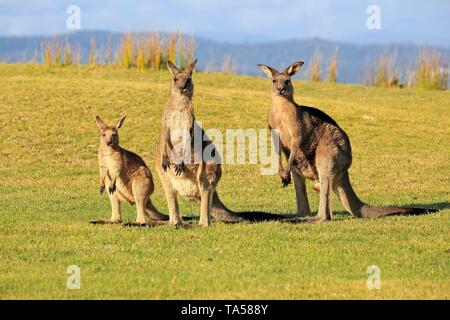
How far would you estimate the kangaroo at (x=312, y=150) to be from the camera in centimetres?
1084

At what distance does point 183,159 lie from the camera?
9914 mm

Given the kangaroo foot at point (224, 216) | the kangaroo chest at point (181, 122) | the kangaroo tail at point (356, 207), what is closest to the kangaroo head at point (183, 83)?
the kangaroo chest at point (181, 122)

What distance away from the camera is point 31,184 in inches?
589

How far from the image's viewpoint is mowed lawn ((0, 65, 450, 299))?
7477mm

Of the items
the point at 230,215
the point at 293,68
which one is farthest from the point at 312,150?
the point at 230,215

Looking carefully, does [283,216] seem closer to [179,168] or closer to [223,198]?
[179,168]

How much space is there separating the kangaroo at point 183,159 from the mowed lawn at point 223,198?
396mm

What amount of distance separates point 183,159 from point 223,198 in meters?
4.00

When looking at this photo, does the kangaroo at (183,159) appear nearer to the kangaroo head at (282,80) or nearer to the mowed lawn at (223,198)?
the mowed lawn at (223,198)

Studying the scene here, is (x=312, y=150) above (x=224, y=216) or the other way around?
above

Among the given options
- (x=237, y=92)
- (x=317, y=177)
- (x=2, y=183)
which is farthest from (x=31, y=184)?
(x=237, y=92)

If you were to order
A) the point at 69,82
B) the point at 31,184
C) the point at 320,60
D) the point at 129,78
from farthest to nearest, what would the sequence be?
the point at 320,60 → the point at 129,78 → the point at 69,82 → the point at 31,184

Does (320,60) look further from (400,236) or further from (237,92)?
(400,236)

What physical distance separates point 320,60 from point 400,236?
800 inches
